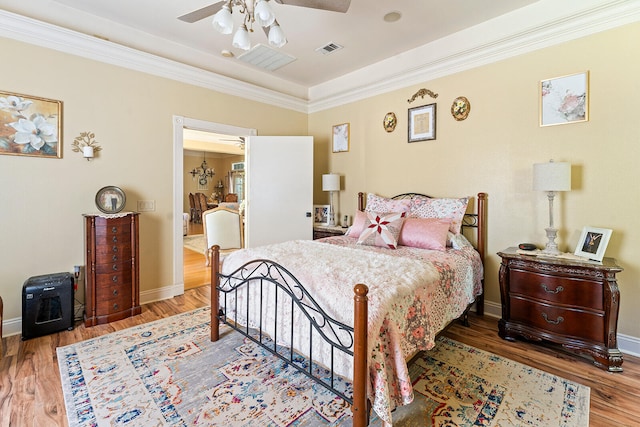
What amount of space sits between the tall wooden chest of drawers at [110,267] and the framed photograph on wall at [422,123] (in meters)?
3.26

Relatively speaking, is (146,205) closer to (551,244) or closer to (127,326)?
(127,326)

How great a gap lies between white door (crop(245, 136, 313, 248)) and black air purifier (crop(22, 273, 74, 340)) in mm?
2003

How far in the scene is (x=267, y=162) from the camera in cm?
422

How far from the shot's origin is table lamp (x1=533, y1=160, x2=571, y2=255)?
7.66 ft

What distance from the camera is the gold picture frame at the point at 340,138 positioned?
4398 mm

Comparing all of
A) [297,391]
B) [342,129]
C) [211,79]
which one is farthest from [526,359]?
[211,79]

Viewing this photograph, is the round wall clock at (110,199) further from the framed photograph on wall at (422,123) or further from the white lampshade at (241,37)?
the framed photograph on wall at (422,123)

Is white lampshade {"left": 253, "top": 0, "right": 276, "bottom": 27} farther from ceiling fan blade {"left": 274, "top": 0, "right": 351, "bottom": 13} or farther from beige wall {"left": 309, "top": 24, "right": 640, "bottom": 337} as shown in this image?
beige wall {"left": 309, "top": 24, "right": 640, "bottom": 337}

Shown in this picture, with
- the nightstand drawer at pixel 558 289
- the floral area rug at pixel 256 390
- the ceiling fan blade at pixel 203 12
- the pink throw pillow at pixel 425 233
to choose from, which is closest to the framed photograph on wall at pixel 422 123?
the pink throw pillow at pixel 425 233

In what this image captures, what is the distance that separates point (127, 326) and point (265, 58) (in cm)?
331

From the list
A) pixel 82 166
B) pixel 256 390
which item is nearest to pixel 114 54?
pixel 82 166

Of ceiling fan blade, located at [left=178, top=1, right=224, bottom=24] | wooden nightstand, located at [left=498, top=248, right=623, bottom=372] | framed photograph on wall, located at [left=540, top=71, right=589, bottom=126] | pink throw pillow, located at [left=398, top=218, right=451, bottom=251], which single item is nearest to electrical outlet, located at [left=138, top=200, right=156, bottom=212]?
ceiling fan blade, located at [left=178, top=1, right=224, bottom=24]

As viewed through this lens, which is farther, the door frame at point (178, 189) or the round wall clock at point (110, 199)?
the door frame at point (178, 189)

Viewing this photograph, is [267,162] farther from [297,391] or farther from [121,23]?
[297,391]
